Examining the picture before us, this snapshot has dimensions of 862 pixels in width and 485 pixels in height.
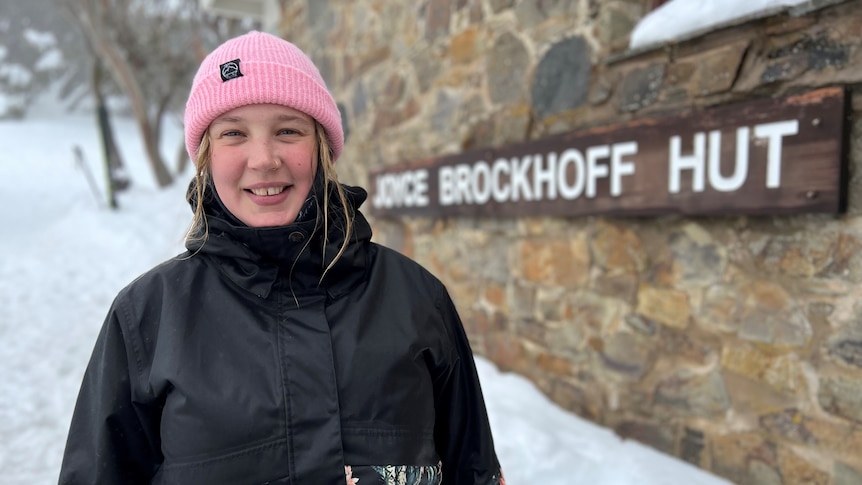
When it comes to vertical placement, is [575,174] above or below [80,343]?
above

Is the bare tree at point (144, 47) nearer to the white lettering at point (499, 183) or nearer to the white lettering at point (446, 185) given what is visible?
the white lettering at point (446, 185)

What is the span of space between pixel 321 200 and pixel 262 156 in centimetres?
15

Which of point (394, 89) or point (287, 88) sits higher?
point (394, 89)

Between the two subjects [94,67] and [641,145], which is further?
[94,67]

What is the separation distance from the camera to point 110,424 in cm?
104

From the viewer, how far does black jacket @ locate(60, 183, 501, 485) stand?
3.36ft

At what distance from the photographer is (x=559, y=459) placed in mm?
2400

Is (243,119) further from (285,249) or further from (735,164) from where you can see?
(735,164)

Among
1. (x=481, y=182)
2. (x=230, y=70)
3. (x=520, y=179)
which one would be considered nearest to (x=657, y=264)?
(x=520, y=179)

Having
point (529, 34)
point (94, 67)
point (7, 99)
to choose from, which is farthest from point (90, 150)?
point (529, 34)

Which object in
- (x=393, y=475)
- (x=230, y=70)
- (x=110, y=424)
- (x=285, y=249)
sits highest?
(x=230, y=70)

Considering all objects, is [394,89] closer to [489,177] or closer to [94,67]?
[489,177]

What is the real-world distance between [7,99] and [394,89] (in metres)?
31.0

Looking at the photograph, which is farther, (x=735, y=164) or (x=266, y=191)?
(x=735, y=164)
